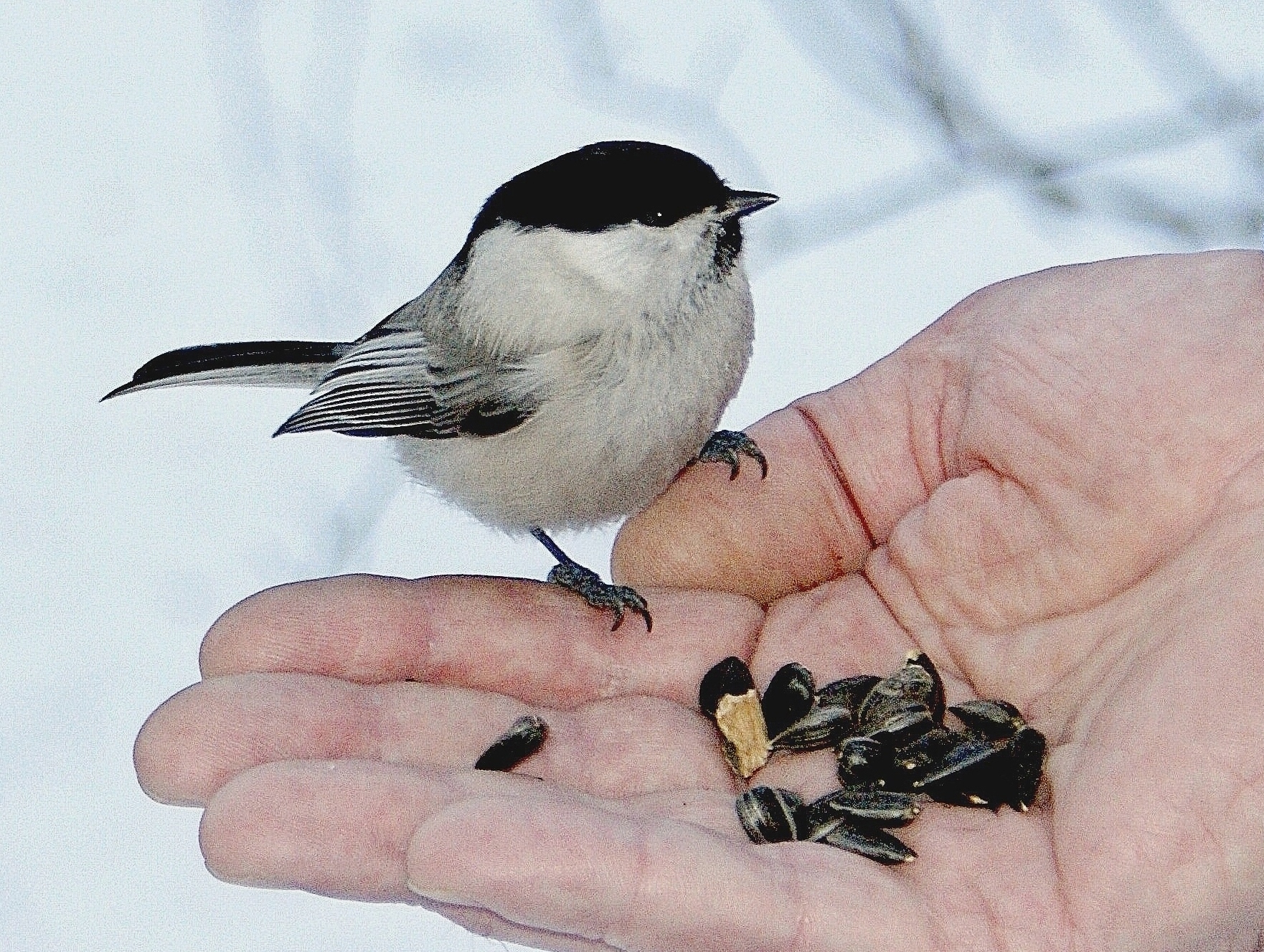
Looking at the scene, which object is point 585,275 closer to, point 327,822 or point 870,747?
point 870,747

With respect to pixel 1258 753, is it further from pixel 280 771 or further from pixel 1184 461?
pixel 280 771

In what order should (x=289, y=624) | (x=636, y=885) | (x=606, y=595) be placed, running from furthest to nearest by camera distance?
(x=606, y=595) → (x=289, y=624) → (x=636, y=885)

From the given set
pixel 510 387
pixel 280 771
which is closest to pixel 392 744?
pixel 280 771

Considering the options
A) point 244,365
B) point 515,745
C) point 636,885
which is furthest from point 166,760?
point 244,365

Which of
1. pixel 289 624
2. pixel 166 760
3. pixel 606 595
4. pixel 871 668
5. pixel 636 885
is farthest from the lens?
pixel 606 595

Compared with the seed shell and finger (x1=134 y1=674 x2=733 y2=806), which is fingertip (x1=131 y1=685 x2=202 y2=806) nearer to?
finger (x1=134 y1=674 x2=733 y2=806)

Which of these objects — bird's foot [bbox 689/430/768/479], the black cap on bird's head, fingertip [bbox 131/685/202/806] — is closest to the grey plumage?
the black cap on bird's head

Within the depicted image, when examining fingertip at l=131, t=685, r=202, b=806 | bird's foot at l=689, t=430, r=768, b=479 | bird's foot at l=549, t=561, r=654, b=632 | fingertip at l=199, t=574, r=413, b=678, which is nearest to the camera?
fingertip at l=131, t=685, r=202, b=806

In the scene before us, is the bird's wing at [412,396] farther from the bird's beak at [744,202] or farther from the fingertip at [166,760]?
the fingertip at [166,760]
